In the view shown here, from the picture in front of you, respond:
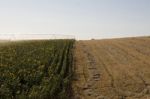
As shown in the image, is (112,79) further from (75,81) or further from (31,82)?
(31,82)

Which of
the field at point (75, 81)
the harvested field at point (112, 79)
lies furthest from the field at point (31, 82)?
the harvested field at point (112, 79)

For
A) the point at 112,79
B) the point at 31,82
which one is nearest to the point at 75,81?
the point at 112,79

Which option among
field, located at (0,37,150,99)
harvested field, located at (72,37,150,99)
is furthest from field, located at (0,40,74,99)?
harvested field, located at (72,37,150,99)

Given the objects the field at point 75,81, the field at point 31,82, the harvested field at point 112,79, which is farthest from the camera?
the harvested field at point 112,79

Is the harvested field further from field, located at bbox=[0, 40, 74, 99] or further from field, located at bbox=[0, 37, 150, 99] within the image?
field, located at bbox=[0, 40, 74, 99]

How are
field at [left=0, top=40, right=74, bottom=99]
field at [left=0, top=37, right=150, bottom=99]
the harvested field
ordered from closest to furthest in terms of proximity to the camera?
1. field at [left=0, top=40, right=74, bottom=99]
2. field at [left=0, top=37, right=150, bottom=99]
3. the harvested field

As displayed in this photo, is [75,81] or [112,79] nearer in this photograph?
[75,81]

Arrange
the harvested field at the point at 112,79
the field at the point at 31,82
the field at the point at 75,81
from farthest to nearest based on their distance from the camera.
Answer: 1. the harvested field at the point at 112,79
2. the field at the point at 75,81
3. the field at the point at 31,82

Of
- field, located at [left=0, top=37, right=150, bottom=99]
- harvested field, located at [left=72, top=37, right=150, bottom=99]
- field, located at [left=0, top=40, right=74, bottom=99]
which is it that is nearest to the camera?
field, located at [left=0, top=40, right=74, bottom=99]

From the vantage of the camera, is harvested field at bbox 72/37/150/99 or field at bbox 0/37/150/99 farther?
harvested field at bbox 72/37/150/99

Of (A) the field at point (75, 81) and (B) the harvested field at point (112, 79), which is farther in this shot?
(B) the harvested field at point (112, 79)

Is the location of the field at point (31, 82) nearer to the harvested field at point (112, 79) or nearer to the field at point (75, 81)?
the field at point (75, 81)

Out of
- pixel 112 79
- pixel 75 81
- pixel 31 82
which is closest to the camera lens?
pixel 31 82

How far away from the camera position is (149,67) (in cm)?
2011
